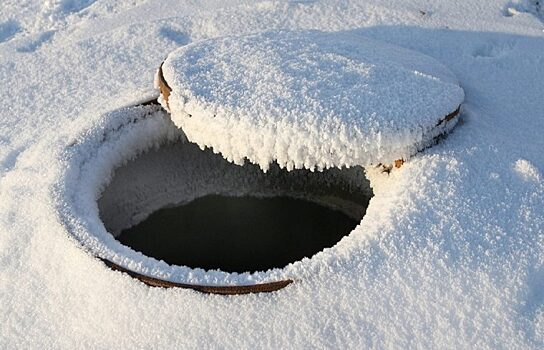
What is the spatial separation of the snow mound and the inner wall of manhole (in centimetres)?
47

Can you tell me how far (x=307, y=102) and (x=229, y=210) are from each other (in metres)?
0.92

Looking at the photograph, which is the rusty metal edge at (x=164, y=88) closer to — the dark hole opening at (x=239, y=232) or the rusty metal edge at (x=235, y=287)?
the dark hole opening at (x=239, y=232)

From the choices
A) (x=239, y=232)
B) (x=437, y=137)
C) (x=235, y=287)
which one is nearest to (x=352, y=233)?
(x=235, y=287)

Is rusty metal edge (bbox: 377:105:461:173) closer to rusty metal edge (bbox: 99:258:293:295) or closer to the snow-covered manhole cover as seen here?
the snow-covered manhole cover

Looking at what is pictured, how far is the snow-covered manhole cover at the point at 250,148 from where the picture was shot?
2.01 m

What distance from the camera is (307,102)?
2074 mm

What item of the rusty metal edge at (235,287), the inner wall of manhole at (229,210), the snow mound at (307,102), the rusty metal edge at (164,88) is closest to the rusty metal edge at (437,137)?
the snow mound at (307,102)

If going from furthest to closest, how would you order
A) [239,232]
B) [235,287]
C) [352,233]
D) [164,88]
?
[239,232] → [164,88] → [352,233] → [235,287]

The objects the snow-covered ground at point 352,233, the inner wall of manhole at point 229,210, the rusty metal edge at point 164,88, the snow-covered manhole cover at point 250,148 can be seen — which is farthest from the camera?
the inner wall of manhole at point 229,210

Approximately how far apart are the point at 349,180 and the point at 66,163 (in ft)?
3.52

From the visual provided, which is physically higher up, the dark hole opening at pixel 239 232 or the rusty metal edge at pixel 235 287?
the rusty metal edge at pixel 235 287

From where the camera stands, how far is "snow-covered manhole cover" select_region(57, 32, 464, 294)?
201 centimetres

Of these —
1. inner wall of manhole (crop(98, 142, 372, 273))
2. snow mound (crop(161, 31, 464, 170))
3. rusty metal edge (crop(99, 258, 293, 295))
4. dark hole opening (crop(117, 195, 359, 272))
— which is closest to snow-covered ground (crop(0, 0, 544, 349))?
rusty metal edge (crop(99, 258, 293, 295))

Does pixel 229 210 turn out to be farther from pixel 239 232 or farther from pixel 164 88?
pixel 164 88
